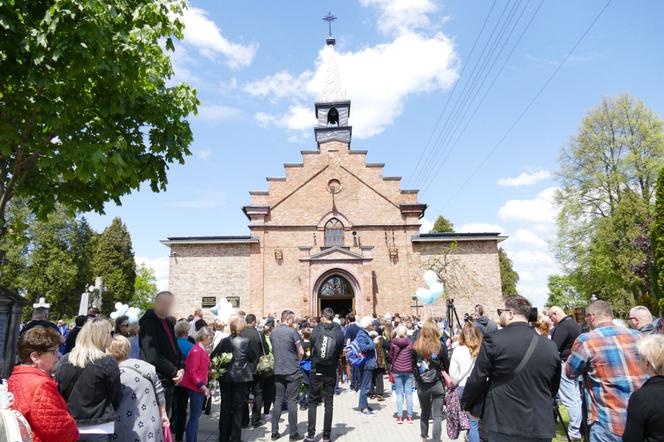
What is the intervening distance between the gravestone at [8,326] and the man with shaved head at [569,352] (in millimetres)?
10576

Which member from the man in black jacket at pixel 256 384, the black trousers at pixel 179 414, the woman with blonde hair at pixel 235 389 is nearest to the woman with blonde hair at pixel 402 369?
the man in black jacket at pixel 256 384

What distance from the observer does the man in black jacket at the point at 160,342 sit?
5574 millimetres

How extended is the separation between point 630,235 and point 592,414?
87.2 ft

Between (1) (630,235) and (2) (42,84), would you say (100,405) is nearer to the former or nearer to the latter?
(2) (42,84)

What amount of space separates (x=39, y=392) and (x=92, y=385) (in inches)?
33.4

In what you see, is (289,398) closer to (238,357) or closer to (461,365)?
(238,357)

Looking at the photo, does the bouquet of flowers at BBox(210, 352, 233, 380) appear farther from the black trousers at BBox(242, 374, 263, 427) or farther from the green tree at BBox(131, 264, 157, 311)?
the green tree at BBox(131, 264, 157, 311)

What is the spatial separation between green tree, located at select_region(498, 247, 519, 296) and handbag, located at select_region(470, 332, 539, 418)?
53399 mm

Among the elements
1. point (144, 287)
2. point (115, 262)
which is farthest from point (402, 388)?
point (144, 287)

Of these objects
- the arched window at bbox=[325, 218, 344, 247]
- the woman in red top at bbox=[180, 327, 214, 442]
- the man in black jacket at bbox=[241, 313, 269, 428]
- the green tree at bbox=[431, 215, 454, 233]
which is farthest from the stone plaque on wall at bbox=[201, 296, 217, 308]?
the green tree at bbox=[431, 215, 454, 233]

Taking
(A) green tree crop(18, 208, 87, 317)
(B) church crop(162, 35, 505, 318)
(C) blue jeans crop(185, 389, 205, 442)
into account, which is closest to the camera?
(C) blue jeans crop(185, 389, 205, 442)

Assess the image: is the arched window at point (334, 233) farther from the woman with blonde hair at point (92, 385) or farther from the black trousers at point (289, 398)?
the woman with blonde hair at point (92, 385)

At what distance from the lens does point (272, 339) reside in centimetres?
795

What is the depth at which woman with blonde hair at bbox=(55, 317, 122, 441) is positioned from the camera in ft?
12.5
